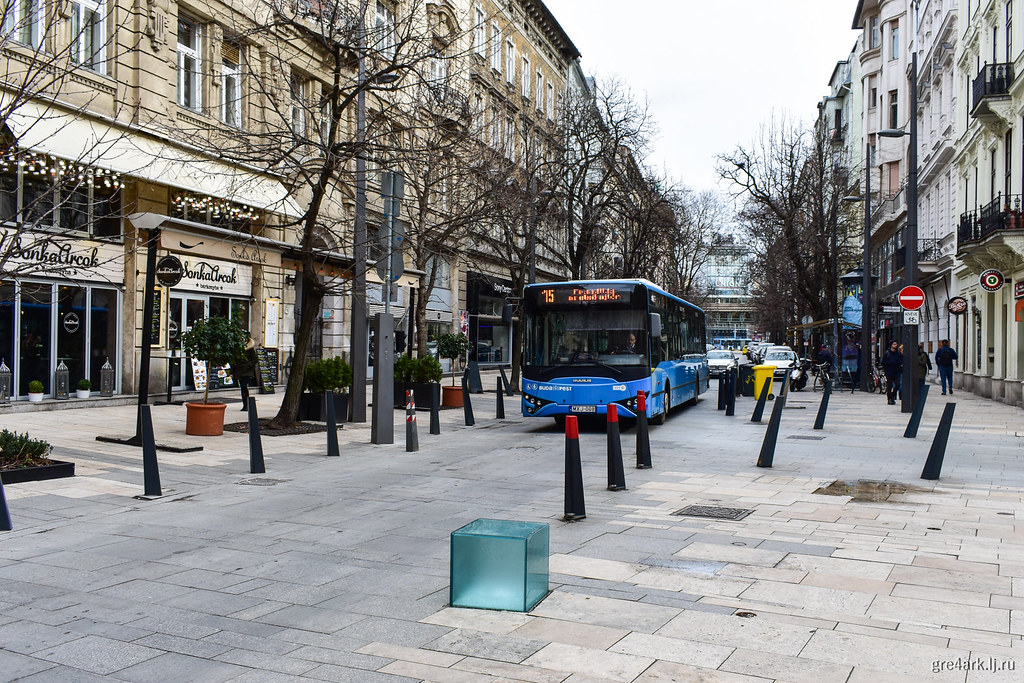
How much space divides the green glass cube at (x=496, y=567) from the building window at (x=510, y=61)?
3853 centimetres

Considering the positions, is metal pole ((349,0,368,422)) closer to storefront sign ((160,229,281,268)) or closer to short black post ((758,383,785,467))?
storefront sign ((160,229,281,268))

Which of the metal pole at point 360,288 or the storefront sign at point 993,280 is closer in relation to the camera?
the metal pole at point 360,288

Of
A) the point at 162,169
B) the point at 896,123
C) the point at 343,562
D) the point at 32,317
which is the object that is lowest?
the point at 343,562

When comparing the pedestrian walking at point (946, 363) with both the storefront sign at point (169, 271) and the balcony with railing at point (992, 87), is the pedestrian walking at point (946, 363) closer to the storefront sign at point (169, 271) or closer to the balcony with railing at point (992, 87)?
the balcony with railing at point (992, 87)

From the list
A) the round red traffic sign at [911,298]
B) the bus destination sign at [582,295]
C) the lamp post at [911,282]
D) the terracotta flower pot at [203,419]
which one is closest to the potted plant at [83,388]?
the terracotta flower pot at [203,419]

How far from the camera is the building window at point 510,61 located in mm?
41812

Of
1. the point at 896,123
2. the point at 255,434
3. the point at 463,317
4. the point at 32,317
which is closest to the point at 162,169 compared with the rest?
the point at 32,317

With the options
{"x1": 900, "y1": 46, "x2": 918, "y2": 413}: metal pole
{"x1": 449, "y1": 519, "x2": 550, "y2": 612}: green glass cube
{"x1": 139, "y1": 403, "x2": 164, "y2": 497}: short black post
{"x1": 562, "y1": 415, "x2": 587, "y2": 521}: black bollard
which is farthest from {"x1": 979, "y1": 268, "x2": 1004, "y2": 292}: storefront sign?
{"x1": 449, "y1": 519, "x2": 550, "y2": 612}: green glass cube

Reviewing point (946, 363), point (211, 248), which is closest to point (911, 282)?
point (946, 363)

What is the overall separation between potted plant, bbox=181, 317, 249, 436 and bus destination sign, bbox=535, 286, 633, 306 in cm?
568

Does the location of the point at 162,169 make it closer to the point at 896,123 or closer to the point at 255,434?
the point at 255,434

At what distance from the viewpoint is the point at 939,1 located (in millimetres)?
38531

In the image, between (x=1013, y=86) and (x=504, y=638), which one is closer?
(x=504, y=638)

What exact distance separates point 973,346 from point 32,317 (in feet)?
99.0
